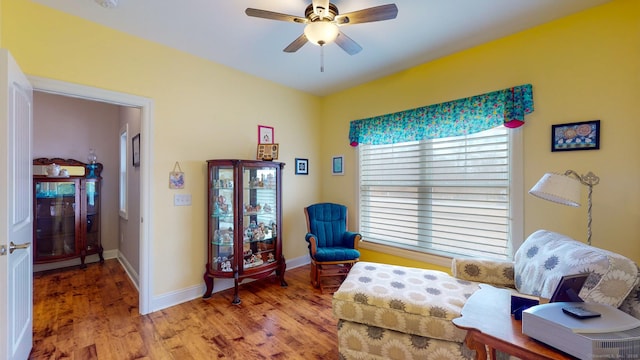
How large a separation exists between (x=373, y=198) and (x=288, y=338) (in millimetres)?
2051

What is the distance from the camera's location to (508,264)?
6.74ft

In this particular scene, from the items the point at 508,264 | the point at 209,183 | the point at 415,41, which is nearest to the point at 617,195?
the point at 508,264

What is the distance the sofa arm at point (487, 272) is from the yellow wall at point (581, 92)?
2.11 feet

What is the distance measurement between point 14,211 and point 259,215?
197 centimetres

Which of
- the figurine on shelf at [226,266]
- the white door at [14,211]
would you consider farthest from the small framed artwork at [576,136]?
the white door at [14,211]

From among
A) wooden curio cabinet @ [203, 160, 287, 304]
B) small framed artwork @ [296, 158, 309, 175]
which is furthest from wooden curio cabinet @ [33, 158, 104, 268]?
small framed artwork @ [296, 158, 309, 175]

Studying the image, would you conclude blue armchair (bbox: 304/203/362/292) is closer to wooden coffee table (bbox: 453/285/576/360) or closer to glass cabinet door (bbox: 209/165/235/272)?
glass cabinet door (bbox: 209/165/235/272)

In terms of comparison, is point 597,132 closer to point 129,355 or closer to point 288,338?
point 288,338

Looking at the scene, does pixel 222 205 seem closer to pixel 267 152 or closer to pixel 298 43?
pixel 267 152

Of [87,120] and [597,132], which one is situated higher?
[87,120]

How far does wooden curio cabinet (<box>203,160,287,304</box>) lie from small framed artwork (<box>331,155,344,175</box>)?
107cm

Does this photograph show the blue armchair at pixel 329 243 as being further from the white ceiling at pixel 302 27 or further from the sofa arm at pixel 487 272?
the white ceiling at pixel 302 27

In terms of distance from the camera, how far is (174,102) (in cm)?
275

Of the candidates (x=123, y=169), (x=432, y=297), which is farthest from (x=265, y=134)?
(x=432, y=297)
